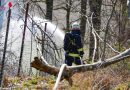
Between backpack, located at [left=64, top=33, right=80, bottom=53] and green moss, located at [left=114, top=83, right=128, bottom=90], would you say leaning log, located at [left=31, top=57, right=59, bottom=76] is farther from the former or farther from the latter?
backpack, located at [left=64, top=33, right=80, bottom=53]

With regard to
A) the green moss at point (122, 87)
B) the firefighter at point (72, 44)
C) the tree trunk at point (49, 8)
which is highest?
the tree trunk at point (49, 8)

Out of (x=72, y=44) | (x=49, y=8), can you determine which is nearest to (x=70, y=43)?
(x=72, y=44)

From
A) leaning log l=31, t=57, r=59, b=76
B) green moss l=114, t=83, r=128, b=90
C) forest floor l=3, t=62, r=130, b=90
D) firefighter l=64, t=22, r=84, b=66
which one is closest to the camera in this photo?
leaning log l=31, t=57, r=59, b=76

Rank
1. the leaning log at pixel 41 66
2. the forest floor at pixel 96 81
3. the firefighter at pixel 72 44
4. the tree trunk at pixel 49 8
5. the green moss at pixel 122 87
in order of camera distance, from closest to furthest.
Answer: the leaning log at pixel 41 66, the forest floor at pixel 96 81, the green moss at pixel 122 87, the firefighter at pixel 72 44, the tree trunk at pixel 49 8

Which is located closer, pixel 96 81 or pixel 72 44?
pixel 96 81

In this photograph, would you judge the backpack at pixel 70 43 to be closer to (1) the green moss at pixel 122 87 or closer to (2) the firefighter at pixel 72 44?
(2) the firefighter at pixel 72 44

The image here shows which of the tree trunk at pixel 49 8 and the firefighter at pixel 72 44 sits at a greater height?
the tree trunk at pixel 49 8

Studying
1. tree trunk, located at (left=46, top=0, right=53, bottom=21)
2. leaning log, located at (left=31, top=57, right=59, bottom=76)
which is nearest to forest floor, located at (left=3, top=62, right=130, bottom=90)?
leaning log, located at (left=31, top=57, right=59, bottom=76)

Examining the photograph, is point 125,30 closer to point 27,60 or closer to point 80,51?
point 80,51

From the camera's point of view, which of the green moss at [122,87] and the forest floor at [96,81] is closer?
the forest floor at [96,81]

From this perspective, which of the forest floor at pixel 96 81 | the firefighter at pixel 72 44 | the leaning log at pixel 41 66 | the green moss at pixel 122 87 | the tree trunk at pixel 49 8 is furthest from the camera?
the tree trunk at pixel 49 8

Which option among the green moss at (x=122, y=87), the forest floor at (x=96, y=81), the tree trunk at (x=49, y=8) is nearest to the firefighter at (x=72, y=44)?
the forest floor at (x=96, y=81)

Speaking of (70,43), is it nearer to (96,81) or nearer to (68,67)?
(96,81)

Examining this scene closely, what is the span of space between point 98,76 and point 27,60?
5947 millimetres
